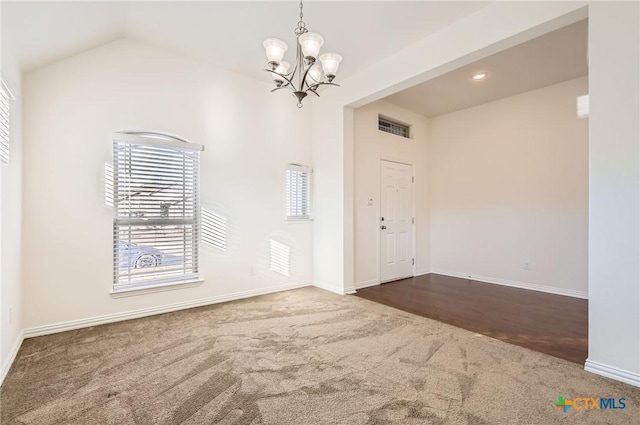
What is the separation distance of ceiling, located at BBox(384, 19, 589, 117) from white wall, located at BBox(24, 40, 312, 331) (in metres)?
2.37

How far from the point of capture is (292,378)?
2162mm

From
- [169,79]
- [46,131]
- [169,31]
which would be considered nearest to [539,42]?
[169,31]

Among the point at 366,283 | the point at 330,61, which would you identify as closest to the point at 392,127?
the point at 366,283

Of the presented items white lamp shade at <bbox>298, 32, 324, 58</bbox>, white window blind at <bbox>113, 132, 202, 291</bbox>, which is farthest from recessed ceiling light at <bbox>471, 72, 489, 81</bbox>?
white window blind at <bbox>113, 132, 202, 291</bbox>

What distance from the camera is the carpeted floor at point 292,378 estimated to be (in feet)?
5.84

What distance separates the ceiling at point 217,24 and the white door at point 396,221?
7.41 feet

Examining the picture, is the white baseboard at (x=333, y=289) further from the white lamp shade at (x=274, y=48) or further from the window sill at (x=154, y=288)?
the white lamp shade at (x=274, y=48)

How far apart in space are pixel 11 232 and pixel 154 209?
1232 millimetres

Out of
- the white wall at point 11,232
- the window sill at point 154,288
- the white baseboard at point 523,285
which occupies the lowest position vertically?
the white baseboard at point 523,285

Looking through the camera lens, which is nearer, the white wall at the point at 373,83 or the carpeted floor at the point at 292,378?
the carpeted floor at the point at 292,378

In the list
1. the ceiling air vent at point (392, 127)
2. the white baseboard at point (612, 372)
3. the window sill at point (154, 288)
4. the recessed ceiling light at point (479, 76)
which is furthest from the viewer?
the ceiling air vent at point (392, 127)

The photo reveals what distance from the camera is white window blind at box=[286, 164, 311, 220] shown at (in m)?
4.72

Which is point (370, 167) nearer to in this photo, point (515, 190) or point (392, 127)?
point (392, 127)

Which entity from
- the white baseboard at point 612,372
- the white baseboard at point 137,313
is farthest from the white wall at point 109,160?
the white baseboard at point 612,372
